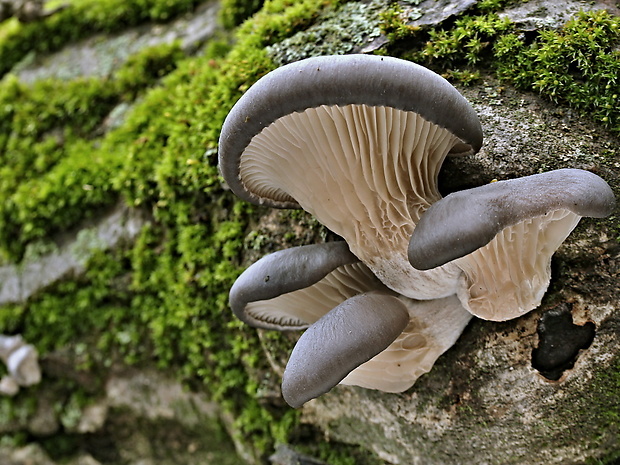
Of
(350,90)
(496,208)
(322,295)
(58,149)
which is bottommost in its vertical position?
(322,295)

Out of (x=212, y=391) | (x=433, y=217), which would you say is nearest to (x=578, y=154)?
(x=433, y=217)

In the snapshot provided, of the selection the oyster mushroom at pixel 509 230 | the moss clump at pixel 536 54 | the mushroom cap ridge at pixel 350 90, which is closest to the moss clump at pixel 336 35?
the moss clump at pixel 536 54

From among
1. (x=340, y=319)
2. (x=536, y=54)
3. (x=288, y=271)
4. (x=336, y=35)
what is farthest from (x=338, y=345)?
(x=336, y=35)

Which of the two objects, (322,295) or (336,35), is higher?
(336,35)

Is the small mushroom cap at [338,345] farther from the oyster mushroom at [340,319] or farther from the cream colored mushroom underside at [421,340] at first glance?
the cream colored mushroom underside at [421,340]

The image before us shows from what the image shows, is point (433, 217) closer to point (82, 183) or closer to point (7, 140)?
point (82, 183)

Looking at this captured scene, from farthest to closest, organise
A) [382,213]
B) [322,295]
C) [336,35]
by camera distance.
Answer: [336,35]
[322,295]
[382,213]

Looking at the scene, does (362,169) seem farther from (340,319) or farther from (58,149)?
(58,149)

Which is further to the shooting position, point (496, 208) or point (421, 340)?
point (421, 340)
